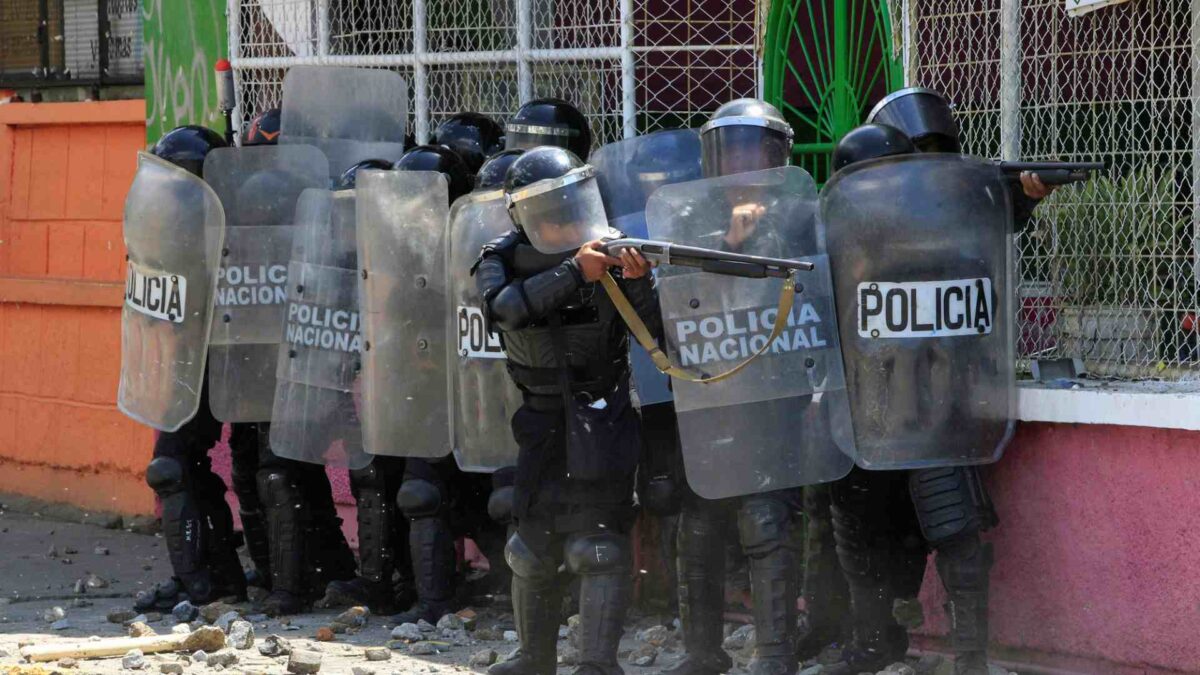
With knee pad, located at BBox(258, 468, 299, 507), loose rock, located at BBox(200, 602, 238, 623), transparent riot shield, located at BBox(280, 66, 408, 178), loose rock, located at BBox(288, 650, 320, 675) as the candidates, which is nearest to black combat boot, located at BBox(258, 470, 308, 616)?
knee pad, located at BBox(258, 468, 299, 507)

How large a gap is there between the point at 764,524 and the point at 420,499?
1560 millimetres

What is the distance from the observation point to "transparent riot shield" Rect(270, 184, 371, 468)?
6.49 m

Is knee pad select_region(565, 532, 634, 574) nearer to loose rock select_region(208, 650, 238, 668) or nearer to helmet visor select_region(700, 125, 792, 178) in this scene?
helmet visor select_region(700, 125, 792, 178)

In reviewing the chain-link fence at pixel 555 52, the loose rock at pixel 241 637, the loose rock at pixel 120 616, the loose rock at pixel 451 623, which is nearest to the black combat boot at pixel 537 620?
the loose rock at pixel 451 623

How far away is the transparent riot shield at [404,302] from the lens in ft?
20.7

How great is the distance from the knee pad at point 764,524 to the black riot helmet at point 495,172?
4.40 ft

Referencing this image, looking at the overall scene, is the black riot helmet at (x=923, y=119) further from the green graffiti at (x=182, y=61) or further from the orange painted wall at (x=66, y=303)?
the orange painted wall at (x=66, y=303)

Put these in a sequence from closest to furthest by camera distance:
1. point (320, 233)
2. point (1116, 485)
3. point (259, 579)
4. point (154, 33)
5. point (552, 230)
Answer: point (552, 230) < point (1116, 485) < point (320, 233) < point (259, 579) < point (154, 33)

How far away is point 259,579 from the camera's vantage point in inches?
285

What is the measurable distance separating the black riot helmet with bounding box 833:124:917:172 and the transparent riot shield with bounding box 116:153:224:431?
2440 millimetres

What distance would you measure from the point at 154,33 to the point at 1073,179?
5299mm

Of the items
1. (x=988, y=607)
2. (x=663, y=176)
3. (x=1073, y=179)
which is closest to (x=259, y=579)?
(x=663, y=176)

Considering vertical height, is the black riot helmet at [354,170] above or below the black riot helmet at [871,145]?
below

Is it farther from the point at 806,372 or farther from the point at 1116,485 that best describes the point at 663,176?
the point at 1116,485
